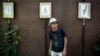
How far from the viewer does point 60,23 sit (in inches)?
301

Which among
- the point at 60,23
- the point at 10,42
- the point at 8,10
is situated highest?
the point at 8,10

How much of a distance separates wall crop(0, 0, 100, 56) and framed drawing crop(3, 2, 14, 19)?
0.44 ft

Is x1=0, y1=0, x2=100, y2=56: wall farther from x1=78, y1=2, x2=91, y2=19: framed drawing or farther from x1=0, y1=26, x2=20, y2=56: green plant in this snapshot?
x1=0, y1=26, x2=20, y2=56: green plant

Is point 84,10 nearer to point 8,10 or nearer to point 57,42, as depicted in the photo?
point 57,42

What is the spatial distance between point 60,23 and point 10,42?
1.55 metres

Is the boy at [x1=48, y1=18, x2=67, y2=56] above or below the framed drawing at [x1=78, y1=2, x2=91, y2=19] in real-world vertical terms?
below

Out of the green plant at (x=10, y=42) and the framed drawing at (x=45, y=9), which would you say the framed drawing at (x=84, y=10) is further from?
the green plant at (x=10, y=42)

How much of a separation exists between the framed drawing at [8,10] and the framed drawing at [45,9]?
2.79 feet

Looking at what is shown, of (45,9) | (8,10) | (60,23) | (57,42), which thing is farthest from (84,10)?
(8,10)

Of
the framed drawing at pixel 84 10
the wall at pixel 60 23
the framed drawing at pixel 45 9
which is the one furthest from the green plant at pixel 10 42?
the framed drawing at pixel 84 10

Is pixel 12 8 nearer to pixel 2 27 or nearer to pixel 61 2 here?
pixel 2 27

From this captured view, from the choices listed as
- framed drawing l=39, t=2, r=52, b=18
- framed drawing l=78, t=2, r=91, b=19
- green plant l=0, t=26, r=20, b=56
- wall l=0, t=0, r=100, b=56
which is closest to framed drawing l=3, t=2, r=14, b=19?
wall l=0, t=0, r=100, b=56

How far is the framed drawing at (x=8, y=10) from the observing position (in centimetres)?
763

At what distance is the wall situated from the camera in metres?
7.62
